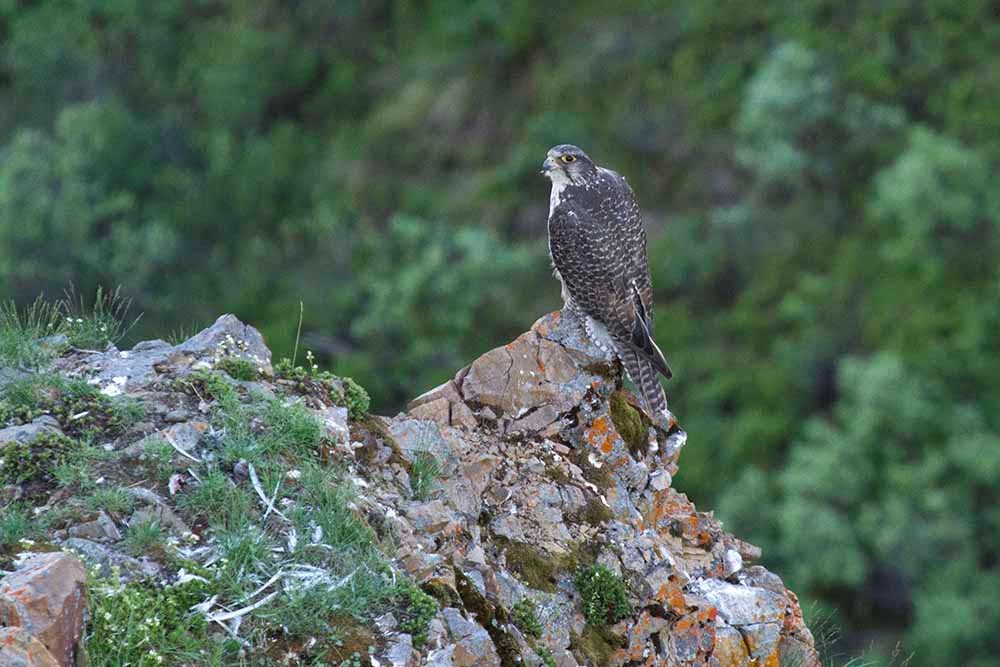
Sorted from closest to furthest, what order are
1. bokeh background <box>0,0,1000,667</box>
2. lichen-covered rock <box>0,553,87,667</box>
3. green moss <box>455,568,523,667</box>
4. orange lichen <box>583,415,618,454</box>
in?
lichen-covered rock <box>0,553,87,667</box> < green moss <box>455,568,523,667</box> < orange lichen <box>583,415,618,454</box> < bokeh background <box>0,0,1000,667</box>

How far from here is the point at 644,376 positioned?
10633 mm

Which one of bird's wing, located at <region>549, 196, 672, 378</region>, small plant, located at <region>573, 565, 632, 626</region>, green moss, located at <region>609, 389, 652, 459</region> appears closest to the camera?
small plant, located at <region>573, 565, 632, 626</region>

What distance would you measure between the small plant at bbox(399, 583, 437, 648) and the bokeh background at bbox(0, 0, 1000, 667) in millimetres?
23475

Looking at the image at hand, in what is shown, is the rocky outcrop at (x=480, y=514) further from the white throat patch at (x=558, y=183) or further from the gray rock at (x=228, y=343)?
the white throat patch at (x=558, y=183)

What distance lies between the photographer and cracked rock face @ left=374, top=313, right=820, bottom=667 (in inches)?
311

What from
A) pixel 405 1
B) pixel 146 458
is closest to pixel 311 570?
pixel 146 458

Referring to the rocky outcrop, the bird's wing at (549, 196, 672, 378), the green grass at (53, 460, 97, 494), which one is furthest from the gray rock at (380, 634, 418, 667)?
the bird's wing at (549, 196, 672, 378)

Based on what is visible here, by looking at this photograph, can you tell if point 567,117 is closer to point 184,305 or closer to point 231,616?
point 184,305

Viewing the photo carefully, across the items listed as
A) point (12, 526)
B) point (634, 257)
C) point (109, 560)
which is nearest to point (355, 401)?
point (109, 560)

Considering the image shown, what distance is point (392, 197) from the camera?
49500 mm

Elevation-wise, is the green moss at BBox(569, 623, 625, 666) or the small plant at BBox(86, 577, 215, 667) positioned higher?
the green moss at BBox(569, 623, 625, 666)

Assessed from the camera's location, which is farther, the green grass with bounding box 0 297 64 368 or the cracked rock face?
the green grass with bounding box 0 297 64 368

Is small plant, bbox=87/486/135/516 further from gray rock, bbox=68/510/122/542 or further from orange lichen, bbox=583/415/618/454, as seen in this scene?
orange lichen, bbox=583/415/618/454

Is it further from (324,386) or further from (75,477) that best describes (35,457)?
(324,386)
